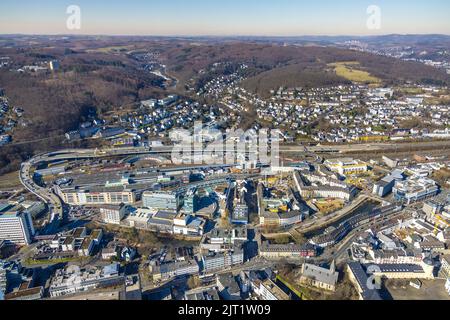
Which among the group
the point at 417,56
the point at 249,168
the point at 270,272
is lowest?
the point at 270,272

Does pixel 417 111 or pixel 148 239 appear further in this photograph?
pixel 417 111

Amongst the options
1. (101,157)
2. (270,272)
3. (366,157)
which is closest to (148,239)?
(270,272)
